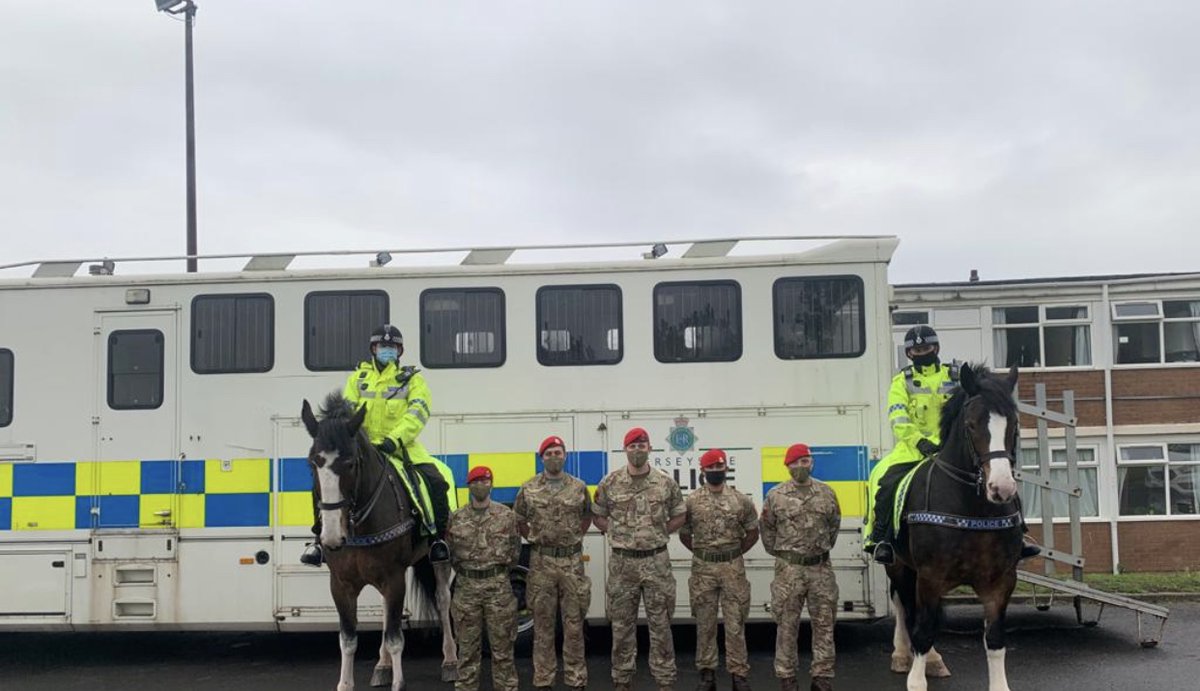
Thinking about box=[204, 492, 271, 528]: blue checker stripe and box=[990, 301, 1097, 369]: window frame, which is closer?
box=[204, 492, 271, 528]: blue checker stripe

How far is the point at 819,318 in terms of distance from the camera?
895 centimetres

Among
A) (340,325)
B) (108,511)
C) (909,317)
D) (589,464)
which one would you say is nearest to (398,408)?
(340,325)

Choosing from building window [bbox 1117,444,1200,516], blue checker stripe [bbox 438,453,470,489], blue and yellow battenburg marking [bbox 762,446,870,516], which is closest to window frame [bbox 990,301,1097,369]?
building window [bbox 1117,444,1200,516]

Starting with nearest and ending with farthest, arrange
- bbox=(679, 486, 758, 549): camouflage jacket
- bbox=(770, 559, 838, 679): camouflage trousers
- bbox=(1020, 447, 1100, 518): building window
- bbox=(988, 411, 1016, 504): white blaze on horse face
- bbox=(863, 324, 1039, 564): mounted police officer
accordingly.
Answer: bbox=(988, 411, 1016, 504): white blaze on horse face
bbox=(770, 559, 838, 679): camouflage trousers
bbox=(679, 486, 758, 549): camouflage jacket
bbox=(863, 324, 1039, 564): mounted police officer
bbox=(1020, 447, 1100, 518): building window

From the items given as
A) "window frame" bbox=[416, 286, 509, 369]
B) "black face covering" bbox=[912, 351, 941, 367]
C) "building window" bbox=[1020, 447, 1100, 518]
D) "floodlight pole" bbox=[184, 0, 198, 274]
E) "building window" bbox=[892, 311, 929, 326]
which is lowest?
"building window" bbox=[1020, 447, 1100, 518]

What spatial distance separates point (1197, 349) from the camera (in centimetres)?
1752

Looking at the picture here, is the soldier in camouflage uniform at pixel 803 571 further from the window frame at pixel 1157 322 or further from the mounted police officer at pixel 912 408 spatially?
the window frame at pixel 1157 322

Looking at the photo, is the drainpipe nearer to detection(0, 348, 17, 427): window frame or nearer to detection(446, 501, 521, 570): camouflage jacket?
detection(446, 501, 521, 570): camouflage jacket

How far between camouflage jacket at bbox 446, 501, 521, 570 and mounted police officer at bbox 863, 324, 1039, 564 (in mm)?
2842

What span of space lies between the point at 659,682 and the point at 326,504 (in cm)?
265

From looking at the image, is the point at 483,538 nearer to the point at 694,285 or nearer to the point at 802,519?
the point at 802,519

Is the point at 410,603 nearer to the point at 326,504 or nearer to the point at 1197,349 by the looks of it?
the point at 326,504

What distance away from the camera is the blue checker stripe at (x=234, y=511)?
29.2ft

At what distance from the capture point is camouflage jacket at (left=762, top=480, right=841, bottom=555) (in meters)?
7.07
